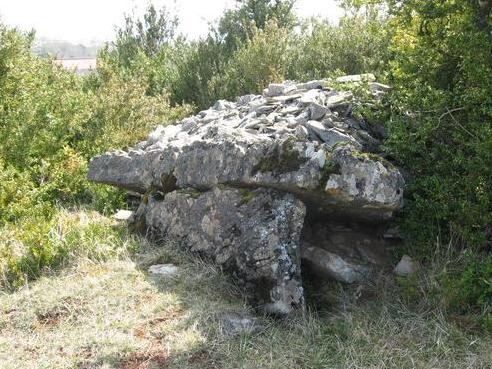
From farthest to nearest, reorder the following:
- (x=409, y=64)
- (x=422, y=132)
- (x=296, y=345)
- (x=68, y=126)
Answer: (x=68, y=126)
(x=409, y=64)
(x=422, y=132)
(x=296, y=345)

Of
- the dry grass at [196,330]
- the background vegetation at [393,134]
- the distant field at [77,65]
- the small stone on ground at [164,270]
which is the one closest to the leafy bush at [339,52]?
the background vegetation at [393,134]

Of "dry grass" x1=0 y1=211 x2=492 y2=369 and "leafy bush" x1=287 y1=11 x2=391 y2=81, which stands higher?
"leafy bush" x1=287 y1=11 x2=391 y2=81

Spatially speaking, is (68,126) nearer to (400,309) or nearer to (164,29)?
(400,309)

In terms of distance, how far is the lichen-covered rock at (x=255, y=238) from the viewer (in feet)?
15.1

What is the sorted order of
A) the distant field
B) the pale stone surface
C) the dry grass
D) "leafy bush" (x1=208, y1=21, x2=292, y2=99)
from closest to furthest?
the dry grass → the pale stone surface → "leafy bush" (x1=208, y1=21, x2=292, y2=99) → the distant field

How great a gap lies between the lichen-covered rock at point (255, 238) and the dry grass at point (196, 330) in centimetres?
16

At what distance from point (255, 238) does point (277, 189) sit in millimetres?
473

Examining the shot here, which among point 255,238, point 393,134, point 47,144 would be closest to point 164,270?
point 255,238

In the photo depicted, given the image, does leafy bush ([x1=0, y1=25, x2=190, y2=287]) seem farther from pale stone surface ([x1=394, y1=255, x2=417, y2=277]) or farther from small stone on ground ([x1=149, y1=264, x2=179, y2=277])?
pale stone surface ([x1=394, y1=255, x2=417, y2=277])

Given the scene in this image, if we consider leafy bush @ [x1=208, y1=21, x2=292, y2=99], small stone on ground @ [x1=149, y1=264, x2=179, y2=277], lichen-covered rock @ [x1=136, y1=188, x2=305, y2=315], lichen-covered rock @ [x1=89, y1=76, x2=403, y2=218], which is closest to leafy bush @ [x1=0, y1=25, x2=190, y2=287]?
small stone on ground @ [x1=149, y1=264, x2=179, y2=277]

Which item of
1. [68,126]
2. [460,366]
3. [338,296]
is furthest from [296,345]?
[68,126]

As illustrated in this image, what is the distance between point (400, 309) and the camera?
4.52 m

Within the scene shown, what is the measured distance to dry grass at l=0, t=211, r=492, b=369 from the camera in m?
3.95

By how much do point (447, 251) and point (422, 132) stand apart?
103cm
